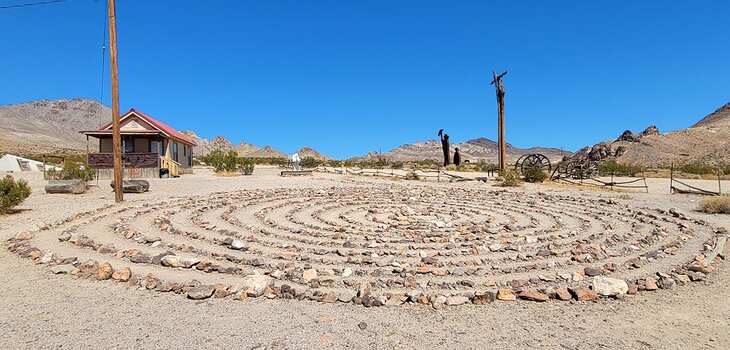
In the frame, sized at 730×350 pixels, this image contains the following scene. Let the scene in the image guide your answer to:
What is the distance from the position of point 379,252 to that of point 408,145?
152m

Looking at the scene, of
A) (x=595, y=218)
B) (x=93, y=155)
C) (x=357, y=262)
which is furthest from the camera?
(x=93, y=155)

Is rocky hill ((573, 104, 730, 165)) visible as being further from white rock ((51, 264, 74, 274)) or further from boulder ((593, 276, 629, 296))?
white rock ((51, 264, 74, 274))

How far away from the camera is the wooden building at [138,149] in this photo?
23.3m

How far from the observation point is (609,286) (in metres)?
4.50

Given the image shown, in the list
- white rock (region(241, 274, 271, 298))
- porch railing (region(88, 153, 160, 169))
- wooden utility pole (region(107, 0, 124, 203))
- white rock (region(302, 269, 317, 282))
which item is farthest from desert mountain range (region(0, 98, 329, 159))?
white rock (region(241, 274, 271, 298))

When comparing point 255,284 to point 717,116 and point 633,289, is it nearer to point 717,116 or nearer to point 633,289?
point 633,289

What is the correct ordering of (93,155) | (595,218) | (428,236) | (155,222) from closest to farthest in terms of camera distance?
(428,236) < (155,222) < (595,218) < (93,155)

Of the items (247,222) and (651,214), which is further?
(651,214)

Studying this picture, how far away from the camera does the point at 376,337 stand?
3.51 m

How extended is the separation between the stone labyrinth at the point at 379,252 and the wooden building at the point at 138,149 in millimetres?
14787

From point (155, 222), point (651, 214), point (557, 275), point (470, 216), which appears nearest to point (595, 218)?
point (651, 214)

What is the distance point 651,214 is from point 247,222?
10035 mm

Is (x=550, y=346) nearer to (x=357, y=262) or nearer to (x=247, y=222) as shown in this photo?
(x=357, y=262)

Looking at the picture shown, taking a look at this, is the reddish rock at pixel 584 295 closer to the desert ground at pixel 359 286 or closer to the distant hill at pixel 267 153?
the desert ground at pixel 359 286
